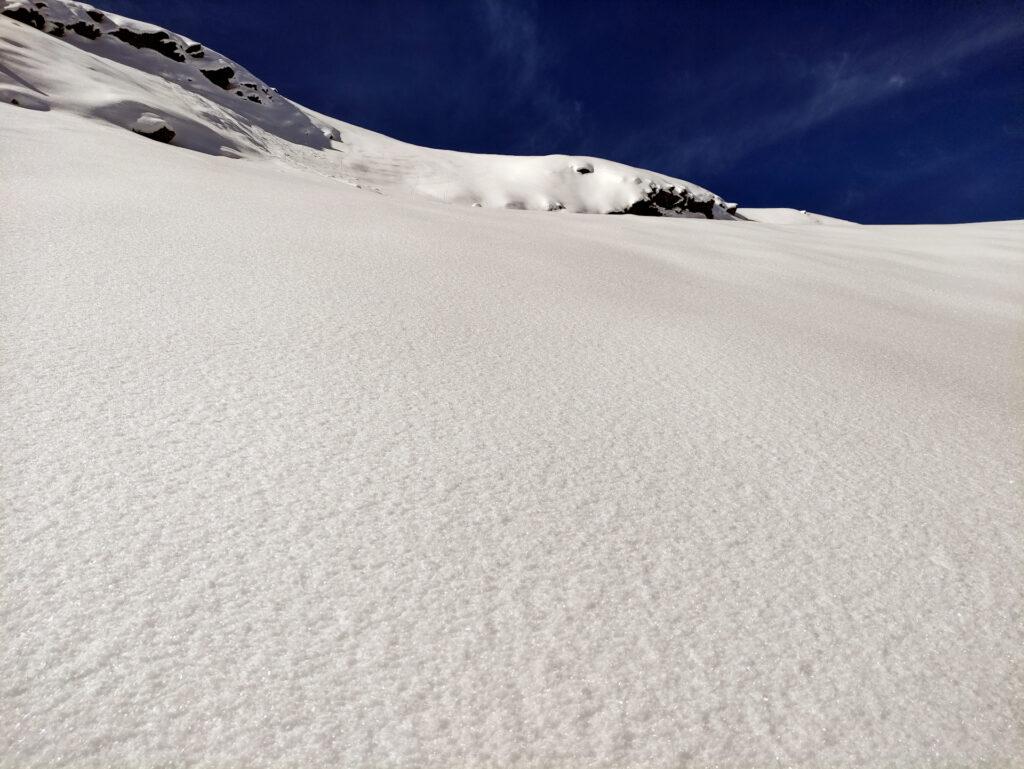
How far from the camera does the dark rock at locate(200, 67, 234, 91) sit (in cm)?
2622

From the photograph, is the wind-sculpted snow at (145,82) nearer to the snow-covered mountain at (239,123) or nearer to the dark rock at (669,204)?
the snow-covered mountain at (239,123)

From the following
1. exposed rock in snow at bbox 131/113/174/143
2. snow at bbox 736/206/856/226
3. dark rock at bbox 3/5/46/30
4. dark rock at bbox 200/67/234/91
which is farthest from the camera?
snow at bbox 736/206/856/226

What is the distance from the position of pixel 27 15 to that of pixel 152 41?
6.32 meters

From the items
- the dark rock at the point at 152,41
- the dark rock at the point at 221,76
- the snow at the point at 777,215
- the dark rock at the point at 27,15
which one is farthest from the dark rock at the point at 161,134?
the snow at the point at 777,215

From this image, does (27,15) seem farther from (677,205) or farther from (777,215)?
(777,215)

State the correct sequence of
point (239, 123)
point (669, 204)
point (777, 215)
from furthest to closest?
point (777, 215), point (669, 204), point (239, 123)

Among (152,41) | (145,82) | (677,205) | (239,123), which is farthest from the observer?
(677,205)

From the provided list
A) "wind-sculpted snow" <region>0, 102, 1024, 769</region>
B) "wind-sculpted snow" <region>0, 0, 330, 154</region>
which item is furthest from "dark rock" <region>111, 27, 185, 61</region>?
"wind-sculpted snow" <region>0, 102, 1024, 769</region>

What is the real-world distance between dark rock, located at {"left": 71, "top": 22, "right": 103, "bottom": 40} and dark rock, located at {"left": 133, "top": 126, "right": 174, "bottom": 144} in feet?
62.5

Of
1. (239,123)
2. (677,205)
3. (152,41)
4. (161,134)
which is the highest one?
(152,41)

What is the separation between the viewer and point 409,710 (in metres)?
0.55

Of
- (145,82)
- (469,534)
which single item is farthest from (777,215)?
(469,534)

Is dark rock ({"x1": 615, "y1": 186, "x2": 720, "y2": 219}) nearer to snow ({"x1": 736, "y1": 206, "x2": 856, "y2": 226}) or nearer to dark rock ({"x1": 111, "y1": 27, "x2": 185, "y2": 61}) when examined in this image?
snow ({"x1": 736, "y1": 206, "x2": 856, "y2": 226})

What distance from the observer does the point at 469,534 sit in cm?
79
